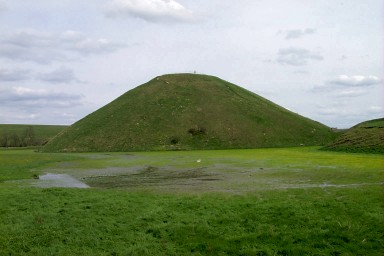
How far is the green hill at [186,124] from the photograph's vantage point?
72.6 meters

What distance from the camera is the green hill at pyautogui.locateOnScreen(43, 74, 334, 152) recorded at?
72.6 m

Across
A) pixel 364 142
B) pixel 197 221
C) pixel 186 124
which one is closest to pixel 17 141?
pixel 186 124

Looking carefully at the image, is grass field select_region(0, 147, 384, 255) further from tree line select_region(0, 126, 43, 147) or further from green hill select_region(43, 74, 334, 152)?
tree line select_region(0, 126, 43, 147)

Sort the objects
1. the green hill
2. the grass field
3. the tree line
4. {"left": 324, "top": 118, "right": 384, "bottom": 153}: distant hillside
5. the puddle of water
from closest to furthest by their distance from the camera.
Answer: the grass field
the puddle of water
{"left": 324, "top": 118, "right": 384, "bottom": 153}: distant hillside
the green hill
the tree line

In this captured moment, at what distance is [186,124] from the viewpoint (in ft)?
258

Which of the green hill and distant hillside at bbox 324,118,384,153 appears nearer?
distant hillside at bbox 324,118,384,153

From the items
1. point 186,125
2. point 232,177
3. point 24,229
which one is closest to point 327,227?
point 24,229

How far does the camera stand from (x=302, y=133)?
80.2 metres

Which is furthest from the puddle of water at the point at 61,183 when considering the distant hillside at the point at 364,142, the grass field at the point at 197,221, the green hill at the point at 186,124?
the green hill at the point at 186,124

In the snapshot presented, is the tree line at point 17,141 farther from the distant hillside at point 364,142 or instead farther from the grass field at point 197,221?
the grass field at point 197,221

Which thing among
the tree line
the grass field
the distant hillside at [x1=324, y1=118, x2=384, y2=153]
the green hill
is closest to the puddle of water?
the grass field

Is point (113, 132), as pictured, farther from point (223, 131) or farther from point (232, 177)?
point (232, 177)

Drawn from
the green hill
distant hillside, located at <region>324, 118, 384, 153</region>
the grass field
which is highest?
the green hill

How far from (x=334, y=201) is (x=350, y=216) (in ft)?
5.86
